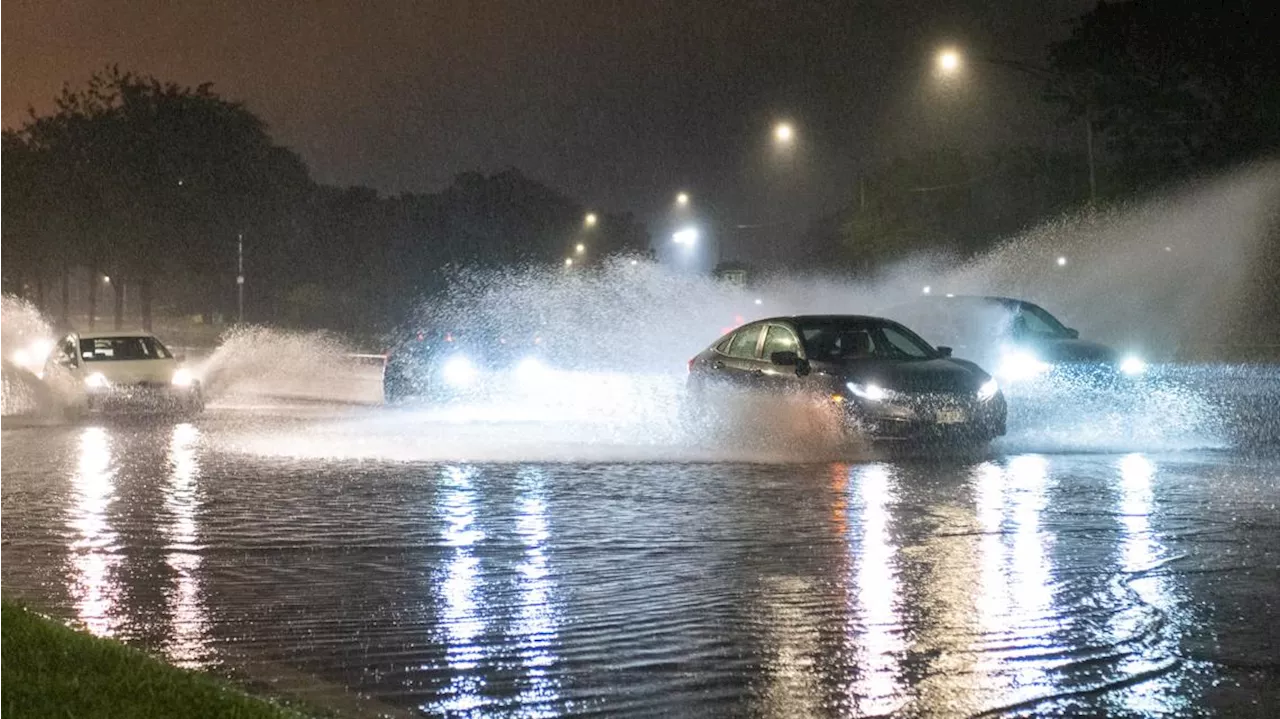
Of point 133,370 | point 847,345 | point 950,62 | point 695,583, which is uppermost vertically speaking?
point 950,62

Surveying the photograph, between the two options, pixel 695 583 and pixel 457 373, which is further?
pixel 457 373

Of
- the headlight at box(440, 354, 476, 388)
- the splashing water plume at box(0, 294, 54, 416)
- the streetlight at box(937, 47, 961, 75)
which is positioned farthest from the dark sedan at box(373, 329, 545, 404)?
the streetlight at box(937, 47, 961, 75)

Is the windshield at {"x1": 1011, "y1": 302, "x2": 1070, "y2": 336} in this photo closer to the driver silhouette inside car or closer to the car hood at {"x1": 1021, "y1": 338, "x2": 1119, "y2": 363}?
the car hood at {"x1": 1021, "y1": 338, "x2": 1119, "y2": 363}

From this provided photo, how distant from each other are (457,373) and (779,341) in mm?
11414

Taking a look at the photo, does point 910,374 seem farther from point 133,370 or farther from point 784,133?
point 784,133

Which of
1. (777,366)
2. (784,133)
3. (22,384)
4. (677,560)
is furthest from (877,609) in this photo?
(784,133)

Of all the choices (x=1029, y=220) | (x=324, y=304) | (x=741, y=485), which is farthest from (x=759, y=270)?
(x=741, y=485)

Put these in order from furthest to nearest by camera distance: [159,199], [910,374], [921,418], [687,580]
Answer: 1. [159,199]
2. [910,374]
3. [921,418]
4. [687,580]

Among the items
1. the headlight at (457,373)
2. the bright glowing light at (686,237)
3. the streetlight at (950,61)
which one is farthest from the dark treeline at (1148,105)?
the headlight at (457,373)

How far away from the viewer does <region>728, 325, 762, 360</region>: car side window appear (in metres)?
18.3

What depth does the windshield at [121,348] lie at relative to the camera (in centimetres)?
2497

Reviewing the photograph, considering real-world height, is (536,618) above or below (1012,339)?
below

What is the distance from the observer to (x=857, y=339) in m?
18.0

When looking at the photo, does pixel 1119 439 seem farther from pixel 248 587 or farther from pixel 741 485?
pixel 248 587
